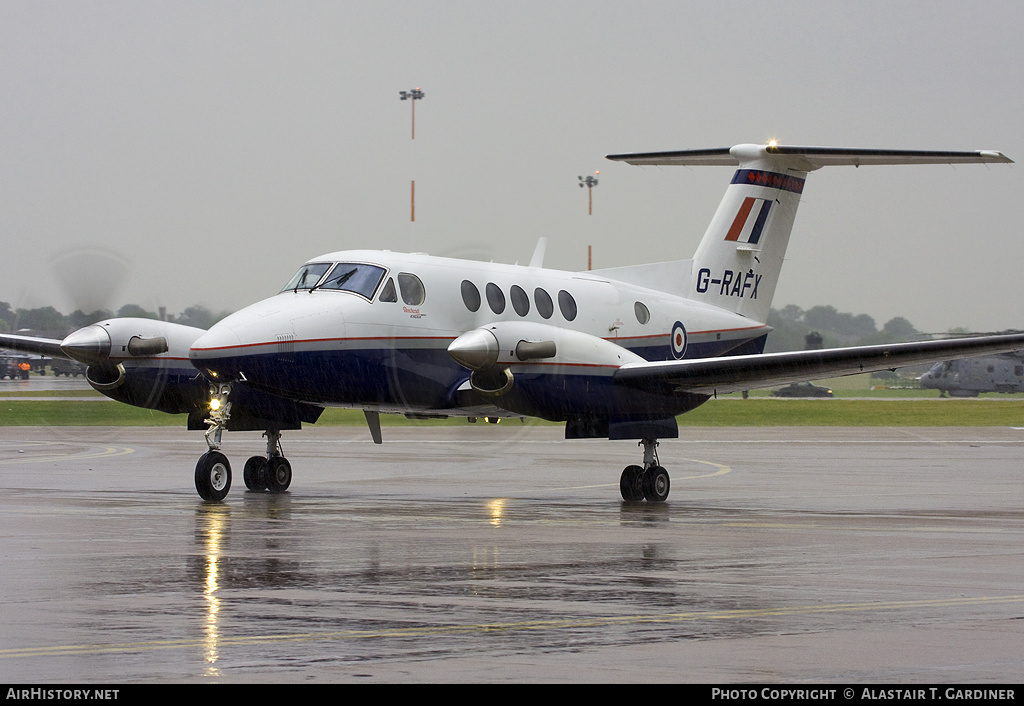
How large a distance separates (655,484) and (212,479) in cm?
656

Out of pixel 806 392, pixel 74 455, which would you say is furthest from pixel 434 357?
pixel 806 392

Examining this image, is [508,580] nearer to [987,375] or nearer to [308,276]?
[308,276]

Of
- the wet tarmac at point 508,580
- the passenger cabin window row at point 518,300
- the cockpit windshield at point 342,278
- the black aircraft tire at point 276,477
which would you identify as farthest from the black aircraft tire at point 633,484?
the black aircraft tire at point 276,477

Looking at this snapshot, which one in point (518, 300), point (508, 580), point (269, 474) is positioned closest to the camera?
point (508, 580)

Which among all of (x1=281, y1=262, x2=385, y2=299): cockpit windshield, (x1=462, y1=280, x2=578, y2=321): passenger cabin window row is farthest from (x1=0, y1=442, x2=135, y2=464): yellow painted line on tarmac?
(x1=462, y1=280, x2=578, y2=321): passenger cabin window row

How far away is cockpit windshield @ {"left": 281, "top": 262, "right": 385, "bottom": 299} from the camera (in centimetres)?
1881

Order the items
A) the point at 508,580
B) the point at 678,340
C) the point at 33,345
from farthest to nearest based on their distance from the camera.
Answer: the point at 678,340
the point at 33,345
the point at 508,580

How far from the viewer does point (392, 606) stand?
9.10m

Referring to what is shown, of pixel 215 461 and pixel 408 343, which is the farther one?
pixel 408 343

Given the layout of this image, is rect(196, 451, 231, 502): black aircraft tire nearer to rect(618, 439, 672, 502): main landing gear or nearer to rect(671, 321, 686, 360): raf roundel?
rect(618, 439, 672, 502): main landing gear

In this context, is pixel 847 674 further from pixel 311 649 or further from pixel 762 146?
pixel 762 146

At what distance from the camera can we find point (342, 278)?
62.2 ft

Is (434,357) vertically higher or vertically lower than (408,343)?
lower
